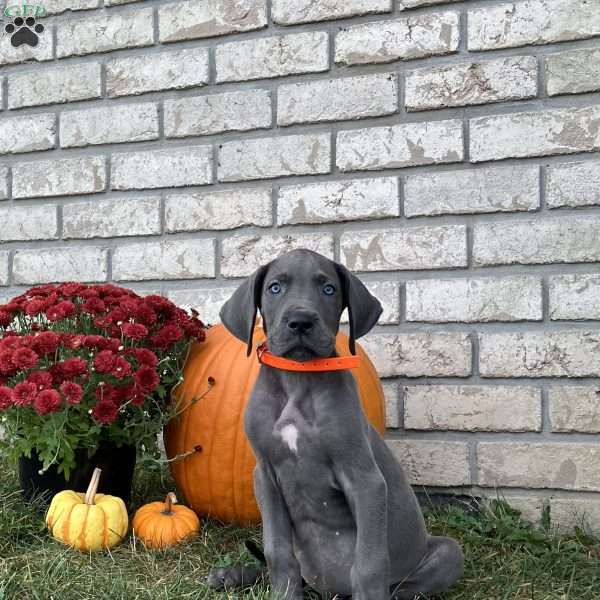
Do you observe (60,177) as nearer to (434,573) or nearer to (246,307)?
(246,307)

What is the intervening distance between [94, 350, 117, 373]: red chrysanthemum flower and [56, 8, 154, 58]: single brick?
230 cm

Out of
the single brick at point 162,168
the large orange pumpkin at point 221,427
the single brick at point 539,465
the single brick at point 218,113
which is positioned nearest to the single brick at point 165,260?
the single brick at point 162,168

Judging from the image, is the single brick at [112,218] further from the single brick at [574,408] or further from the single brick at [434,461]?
the single brick at [574,408]

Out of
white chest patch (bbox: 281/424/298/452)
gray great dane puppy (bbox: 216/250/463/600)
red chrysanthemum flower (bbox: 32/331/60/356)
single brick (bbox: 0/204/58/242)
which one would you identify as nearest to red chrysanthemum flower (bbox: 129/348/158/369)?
red chrysanthemum flower (bbox: 32/331/60/356)

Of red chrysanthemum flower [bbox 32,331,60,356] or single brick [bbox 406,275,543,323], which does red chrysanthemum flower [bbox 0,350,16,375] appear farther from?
single brick [bbox 406,275,543,323]

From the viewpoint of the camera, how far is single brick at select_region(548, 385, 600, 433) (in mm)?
3977

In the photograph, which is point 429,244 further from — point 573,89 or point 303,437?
point 303,437

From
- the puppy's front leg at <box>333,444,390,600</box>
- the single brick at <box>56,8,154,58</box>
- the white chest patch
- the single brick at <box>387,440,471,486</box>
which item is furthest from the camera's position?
the single brick at <box>56,8,154,58</box>

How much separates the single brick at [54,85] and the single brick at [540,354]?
116 inches

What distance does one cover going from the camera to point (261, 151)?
15.3 feet

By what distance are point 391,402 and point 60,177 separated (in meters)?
2.62

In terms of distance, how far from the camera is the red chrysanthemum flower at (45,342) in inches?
139

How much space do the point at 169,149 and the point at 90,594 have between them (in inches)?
113

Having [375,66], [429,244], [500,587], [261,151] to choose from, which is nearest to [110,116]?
[261,151]
